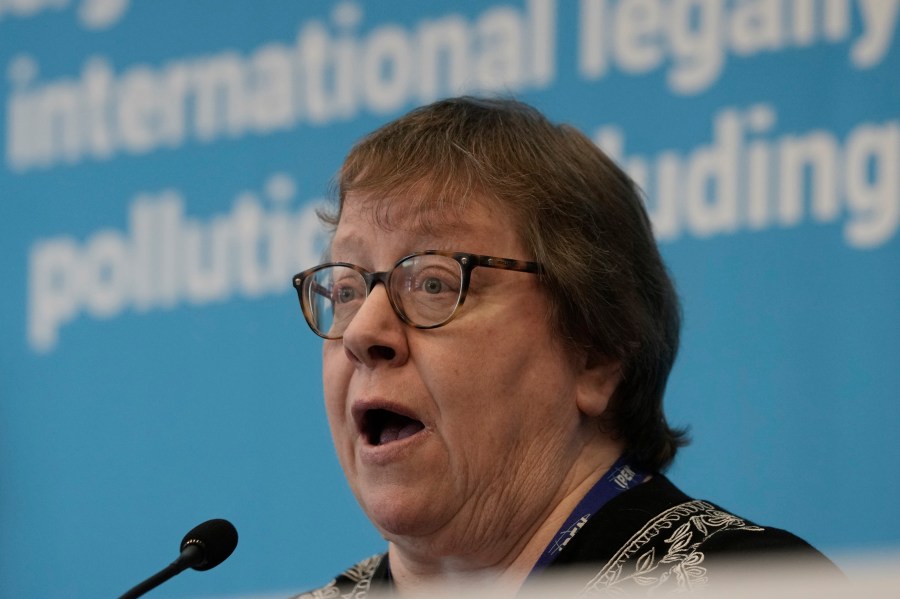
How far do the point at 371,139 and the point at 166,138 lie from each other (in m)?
1.80

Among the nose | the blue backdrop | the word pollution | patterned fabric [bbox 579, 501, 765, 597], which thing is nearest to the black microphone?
the nose

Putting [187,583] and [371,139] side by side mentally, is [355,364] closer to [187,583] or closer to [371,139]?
[371,139]

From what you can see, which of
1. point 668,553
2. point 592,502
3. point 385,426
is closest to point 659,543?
point 668,553

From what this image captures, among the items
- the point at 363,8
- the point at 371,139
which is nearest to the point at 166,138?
the point at 363,8

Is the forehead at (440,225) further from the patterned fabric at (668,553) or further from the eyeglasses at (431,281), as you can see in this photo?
the patterned fabric at (668,553)

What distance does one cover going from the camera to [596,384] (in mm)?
2229

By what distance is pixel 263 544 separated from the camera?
3578 millimetres

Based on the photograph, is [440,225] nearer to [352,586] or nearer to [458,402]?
[458,402]

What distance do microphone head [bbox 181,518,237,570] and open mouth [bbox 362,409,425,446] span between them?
0.97 ft

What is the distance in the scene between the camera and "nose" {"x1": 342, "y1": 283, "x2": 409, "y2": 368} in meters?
2.07

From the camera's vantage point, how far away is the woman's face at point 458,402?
6.77 feet

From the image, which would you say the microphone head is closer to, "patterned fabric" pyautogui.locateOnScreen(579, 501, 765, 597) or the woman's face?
the woman's face

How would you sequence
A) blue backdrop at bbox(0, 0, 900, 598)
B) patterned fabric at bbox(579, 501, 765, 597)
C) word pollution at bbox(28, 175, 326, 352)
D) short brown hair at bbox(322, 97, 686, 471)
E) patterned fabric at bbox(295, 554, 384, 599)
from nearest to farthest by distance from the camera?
patterned fabric at bbox(579, 501, 765, 597) < short brown hair at bbox(322, 97, 686, 471) < patterned fabric at bbox(295, 554, 384, 599) < blue backdrop at bbox(0, 0, 900, 598) < word pollution at bbox(28, 175, 326, 352)

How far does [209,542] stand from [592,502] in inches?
25.0
